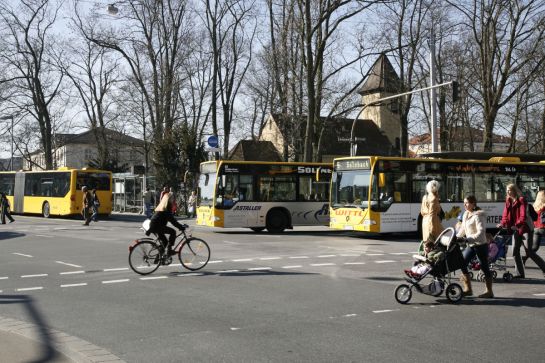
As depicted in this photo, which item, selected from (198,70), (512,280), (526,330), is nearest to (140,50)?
(198,70)

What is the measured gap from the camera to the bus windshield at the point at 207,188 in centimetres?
2334

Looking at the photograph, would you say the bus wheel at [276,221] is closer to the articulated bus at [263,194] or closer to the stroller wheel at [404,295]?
the articulated bus at [263,194]

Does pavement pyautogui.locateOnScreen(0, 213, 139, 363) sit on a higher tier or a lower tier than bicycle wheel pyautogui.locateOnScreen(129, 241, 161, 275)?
lower

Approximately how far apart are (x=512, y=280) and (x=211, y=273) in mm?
5529

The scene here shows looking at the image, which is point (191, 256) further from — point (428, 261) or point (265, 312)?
point (428, 261)

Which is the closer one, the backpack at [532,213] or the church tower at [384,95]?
the backpack at [532,213]

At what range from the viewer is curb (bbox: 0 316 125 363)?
597 centimetres

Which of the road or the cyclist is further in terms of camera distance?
the cyclist

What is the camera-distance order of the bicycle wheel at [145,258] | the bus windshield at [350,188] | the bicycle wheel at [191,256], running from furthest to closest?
the bus windshield at [350,188], the bicycle wheel at [191,256], the bicycle wheel at [145,258]

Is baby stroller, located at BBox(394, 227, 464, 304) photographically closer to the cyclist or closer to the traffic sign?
the cyclist

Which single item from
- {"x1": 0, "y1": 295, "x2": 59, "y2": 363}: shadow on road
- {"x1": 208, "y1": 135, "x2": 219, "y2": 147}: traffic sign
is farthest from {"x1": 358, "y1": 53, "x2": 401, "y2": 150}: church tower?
{"x1": 0, "y1": 295, "x2": 59, "y2": 363}: shadow on road

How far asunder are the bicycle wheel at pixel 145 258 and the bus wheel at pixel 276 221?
1174 centimetres

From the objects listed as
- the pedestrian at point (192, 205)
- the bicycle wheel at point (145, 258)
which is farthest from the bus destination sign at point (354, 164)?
the pedestrian at point (192, 205)

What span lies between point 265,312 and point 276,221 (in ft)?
51.5
